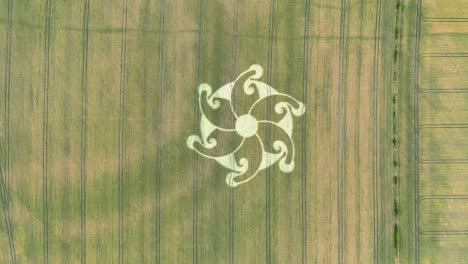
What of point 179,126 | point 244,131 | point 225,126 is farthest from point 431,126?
point 179,126

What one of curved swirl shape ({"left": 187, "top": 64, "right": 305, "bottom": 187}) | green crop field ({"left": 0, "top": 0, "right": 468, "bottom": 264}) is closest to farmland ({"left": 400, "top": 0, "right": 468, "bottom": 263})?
green crop field ({"left": 0, "top": 0, "right": 468, "bottom": 264})

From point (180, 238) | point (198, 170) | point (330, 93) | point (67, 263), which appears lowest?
point (67, 263)

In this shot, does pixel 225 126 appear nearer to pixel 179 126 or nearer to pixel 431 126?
pixel 179 126

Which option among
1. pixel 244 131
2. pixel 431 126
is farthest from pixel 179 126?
pixel 431 126

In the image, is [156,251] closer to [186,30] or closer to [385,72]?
[186,30]

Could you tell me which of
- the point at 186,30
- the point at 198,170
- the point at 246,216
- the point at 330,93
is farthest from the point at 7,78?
the point at 330,93

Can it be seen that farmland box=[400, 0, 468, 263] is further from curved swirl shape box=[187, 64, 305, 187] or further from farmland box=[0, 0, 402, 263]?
curved swirl shape box=[187, 64, 305, 187]
